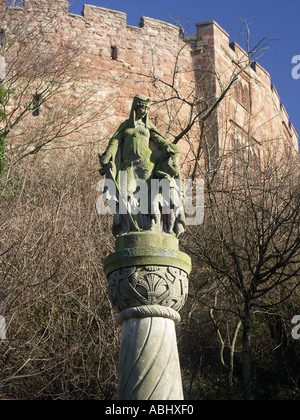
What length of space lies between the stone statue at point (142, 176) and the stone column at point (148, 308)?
0.24 metres

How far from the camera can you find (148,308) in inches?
225

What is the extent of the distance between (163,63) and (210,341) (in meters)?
12.3

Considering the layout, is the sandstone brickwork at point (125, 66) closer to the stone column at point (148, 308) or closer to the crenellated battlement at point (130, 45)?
the crenellated battlement at point (130, 45)

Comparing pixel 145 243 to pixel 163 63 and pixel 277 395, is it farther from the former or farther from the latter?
pixel 163 63

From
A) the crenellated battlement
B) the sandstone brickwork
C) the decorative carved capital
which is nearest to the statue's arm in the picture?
the decorative carved capital

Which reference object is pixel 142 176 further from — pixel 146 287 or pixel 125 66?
pixel 125 66

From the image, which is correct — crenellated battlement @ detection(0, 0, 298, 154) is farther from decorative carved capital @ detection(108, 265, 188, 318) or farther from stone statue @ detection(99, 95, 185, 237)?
decorative carved capital @ detection(108, 265, 188, 318)

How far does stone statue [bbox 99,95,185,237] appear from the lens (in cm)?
629

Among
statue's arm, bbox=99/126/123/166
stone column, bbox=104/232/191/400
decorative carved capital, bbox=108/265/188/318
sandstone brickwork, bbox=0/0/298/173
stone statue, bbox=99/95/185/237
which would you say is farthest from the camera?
sandstone brickwork, bbox=0/0/298/173

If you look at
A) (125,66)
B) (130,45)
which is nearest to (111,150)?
(125,66)

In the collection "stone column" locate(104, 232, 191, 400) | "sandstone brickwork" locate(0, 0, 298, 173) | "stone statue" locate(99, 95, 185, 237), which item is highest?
"sandstone brickwork" locate(0, 0, 298, 173)

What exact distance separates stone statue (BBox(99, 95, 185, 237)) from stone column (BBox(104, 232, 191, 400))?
0.24 metres

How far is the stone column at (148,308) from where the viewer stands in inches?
216

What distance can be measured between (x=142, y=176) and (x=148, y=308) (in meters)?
1.37
